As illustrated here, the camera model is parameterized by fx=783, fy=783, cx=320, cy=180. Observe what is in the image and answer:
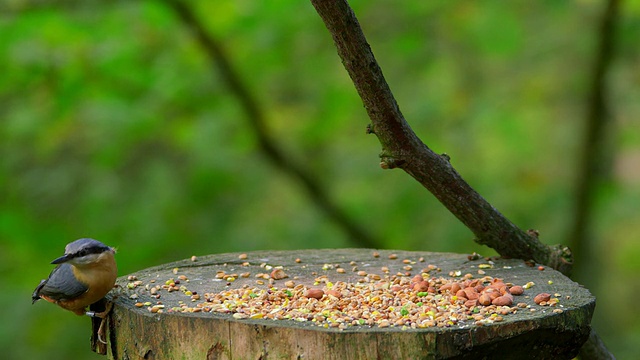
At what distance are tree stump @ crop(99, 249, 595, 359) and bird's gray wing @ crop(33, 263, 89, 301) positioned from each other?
121 mm

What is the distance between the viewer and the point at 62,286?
2.63m

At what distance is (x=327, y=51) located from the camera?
629cm

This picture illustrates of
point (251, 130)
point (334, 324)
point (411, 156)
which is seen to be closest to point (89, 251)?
point (334, 324)

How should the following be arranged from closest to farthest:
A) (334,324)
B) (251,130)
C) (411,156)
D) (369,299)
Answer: (334,324) → (369,299) → (411,156) → (251,130)

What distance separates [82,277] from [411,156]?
1.19 m

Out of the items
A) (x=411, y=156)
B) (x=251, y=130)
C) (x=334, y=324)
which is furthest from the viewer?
(x=251, y=130)

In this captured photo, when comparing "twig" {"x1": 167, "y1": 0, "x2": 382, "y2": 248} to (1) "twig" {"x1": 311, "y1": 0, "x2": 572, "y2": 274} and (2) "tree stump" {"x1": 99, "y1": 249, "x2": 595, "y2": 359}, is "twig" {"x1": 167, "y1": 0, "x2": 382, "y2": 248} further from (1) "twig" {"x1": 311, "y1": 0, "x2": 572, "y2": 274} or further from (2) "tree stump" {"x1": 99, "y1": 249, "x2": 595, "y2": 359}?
(1) "twig" {"x1": 311, "y1": 0, "x2": 572, "y2": 274}

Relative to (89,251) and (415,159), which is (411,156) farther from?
(89,251)

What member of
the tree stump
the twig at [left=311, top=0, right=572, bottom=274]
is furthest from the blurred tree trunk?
the tree stump

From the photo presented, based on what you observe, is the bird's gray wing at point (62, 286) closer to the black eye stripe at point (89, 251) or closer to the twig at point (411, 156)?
the black eye stripe at point (89, 251)

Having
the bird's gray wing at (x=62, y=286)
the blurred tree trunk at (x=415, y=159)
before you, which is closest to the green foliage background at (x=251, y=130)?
the blurred tree trunk at (x=415, y=159)

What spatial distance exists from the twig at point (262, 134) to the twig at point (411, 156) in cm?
324

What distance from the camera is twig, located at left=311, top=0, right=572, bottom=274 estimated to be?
248cm

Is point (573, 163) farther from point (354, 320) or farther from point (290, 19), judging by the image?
point (354, 320)
